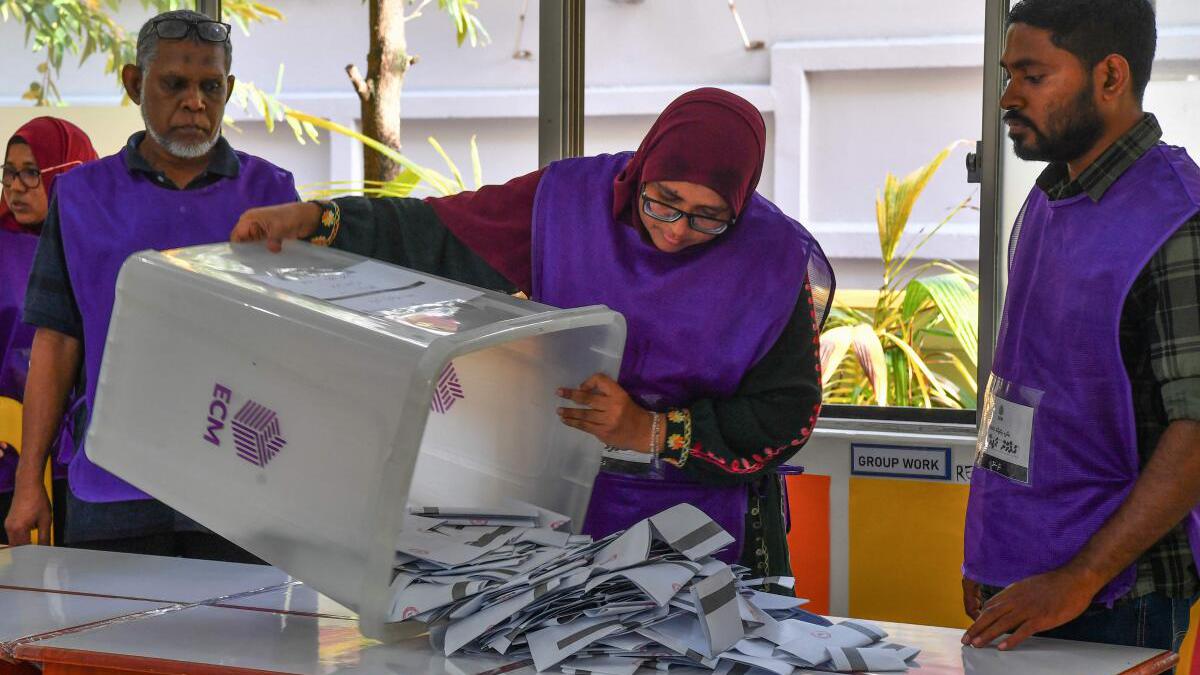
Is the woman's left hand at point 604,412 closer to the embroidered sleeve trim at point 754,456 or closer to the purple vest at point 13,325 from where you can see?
the embroidered sleeve trim at point 754,456

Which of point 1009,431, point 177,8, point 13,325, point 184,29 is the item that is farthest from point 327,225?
point 177,8

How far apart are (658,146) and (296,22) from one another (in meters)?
2.59

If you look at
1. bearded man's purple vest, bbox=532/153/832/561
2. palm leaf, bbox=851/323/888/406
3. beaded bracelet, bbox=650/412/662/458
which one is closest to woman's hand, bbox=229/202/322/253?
bearded man's purple vest, bbox=532/153/832/561

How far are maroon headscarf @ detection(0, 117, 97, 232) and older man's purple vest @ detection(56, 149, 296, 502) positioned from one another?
35.4 inches

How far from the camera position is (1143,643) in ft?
5.49

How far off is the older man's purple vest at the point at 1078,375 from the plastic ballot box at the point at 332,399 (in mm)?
604

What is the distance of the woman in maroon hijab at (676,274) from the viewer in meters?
1.85

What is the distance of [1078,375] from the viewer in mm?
1670

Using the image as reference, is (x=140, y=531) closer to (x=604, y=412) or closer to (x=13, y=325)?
(x=13, y=325)

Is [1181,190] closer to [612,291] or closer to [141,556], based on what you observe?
[612,291]

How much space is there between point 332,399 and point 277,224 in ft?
1.83

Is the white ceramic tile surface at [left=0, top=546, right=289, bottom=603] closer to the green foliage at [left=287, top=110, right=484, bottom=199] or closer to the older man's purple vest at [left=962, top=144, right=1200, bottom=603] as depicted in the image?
the older man's purple vest at [left=962, top=144, right=1200, bottom=603]

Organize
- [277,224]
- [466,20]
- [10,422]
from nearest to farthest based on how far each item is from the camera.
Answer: [277,224] < [10,422] < [466,20]

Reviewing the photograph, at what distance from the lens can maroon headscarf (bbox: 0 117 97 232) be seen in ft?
10.5
